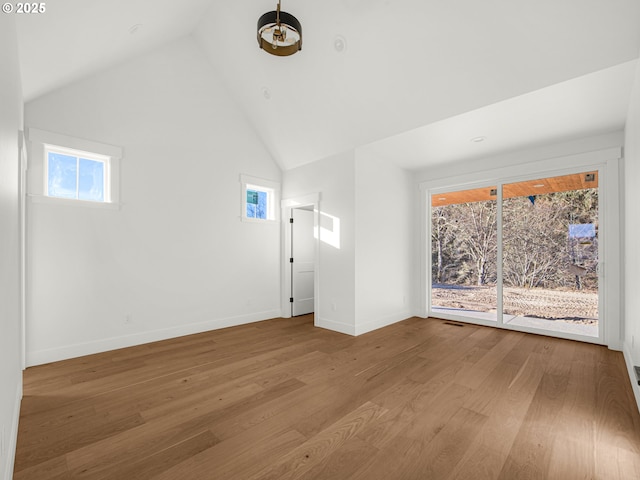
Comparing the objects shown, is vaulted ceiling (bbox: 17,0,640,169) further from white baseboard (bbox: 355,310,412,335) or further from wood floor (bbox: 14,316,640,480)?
wood floor (bbox: 14,316,640,480)

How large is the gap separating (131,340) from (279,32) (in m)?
3.84

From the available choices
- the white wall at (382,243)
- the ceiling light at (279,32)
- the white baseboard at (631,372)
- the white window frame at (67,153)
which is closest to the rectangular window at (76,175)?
the white window frame at (67,153)

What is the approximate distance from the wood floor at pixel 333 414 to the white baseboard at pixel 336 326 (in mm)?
584

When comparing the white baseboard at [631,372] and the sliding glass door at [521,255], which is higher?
the sliding glass door at [521,255]

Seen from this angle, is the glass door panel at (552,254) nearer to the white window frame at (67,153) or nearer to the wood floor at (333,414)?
the wood floor at (333,414)

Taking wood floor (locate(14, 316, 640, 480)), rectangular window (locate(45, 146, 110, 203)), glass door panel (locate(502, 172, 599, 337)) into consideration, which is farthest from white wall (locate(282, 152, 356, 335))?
rectangular window (locate(45, 146, 110, 203))

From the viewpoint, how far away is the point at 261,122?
4.97 m

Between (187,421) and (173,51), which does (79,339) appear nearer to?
(187,421)

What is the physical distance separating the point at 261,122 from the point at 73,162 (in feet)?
8.42

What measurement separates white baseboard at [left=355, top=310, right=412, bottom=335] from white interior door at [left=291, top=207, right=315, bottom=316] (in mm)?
1557

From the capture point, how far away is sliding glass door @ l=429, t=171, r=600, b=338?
400 cm

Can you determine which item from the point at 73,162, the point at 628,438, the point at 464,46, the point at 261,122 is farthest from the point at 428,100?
the point at 73,162

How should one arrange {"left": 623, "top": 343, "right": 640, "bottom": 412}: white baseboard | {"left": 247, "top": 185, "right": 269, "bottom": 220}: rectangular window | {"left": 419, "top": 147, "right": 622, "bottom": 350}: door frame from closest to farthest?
1. {"left": 623, "top": 343, "right": 640, "bottom": 412}: white baseboard
2. {"left": 419, "top": 147, "right": 622, "bottom": 350}: door frame
3. {"left": 247, "top": 185, "right": 269, "bottom": 220}: rectangular window

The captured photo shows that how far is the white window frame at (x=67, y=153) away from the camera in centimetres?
327
